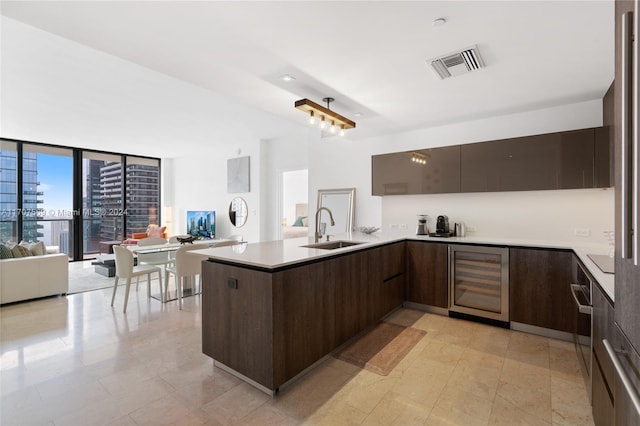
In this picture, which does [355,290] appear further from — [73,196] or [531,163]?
[73,196]

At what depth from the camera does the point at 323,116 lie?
3059mm

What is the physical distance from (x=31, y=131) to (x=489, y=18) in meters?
7.95

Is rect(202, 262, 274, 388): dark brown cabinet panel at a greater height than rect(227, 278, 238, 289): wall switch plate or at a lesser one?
lesser

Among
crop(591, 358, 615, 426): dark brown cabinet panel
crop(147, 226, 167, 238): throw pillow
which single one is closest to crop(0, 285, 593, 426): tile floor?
crop(591, 358, 615, 426): dark brown cabinet panel

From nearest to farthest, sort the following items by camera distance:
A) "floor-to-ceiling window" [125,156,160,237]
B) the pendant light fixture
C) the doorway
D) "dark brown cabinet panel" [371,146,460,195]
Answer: the pendant light fixture
"dark brown cabinet panel" [371,146,460,195]
the doorway
"floor-to-ceiling window" [125,156,160,237]

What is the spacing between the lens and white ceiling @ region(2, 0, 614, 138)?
1.79 meters

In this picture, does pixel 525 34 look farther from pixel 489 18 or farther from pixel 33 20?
pixel 33 20

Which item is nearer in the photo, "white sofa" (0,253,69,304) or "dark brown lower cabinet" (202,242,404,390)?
"dark brown lower cabinet" (202,242,404,390)

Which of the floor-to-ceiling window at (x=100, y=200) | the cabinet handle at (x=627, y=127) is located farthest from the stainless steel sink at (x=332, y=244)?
the floor-to-ceiling window at (x=100, y=200)

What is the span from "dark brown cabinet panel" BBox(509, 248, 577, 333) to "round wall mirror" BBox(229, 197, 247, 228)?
5.68 metres

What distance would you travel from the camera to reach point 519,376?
233cm

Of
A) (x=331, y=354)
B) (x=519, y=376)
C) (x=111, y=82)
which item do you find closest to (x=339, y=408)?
(x=331, y=354)

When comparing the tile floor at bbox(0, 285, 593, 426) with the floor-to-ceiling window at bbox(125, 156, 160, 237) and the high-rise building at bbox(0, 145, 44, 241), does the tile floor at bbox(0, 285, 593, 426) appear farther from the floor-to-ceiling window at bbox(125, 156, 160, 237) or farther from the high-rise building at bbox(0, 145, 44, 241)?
the floor-to-ceiling window at bbox(125, 156, 160, 237)

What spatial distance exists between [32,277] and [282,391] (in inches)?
169
